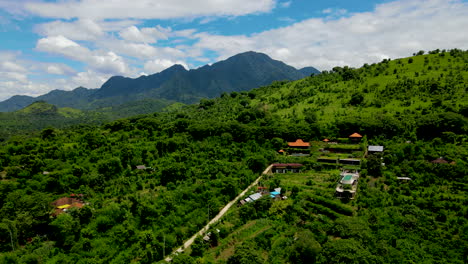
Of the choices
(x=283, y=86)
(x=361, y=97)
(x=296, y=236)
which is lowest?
(x=296, y=236)

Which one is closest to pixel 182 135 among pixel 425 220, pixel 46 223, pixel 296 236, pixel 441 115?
pixel 46 223

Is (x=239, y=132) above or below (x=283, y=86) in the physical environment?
below

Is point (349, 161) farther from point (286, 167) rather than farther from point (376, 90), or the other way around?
point (376, 90)

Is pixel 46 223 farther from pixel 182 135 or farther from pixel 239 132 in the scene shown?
pixel 239 132

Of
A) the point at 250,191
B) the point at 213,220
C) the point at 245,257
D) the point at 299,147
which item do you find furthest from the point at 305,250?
the point at 299,147

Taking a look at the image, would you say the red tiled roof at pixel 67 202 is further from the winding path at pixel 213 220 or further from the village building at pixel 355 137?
the village building at pixel 355 137

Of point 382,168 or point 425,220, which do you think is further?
point 382,168
